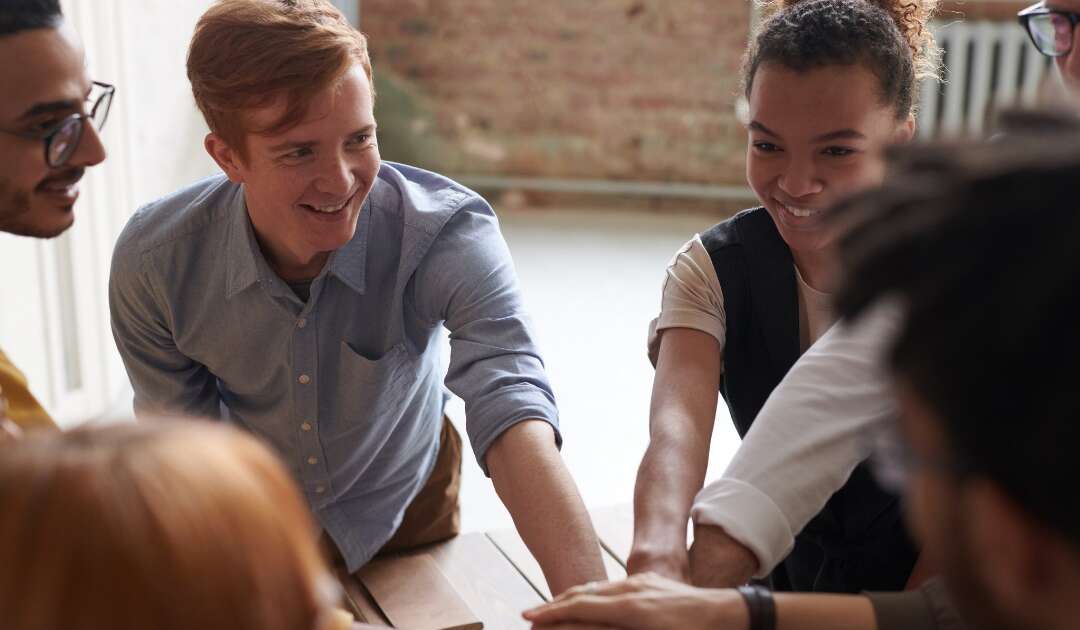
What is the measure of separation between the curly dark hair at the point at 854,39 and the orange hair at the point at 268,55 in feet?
2.08

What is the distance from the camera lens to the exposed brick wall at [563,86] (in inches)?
250

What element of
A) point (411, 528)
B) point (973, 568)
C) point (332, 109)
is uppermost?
point (332, 109)

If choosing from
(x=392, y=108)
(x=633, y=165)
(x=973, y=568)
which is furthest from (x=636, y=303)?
(x=973, y=568)

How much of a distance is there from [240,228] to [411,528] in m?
0.62

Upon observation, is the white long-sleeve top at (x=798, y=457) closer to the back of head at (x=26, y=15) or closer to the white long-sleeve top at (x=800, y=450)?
the white long-sleeve top at (x=800, y=450)

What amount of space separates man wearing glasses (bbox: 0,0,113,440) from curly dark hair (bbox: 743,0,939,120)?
3.22 ft

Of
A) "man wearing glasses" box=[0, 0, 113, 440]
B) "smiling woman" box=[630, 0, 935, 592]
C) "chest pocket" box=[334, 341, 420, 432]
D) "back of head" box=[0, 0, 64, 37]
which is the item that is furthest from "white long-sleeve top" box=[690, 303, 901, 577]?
"back of head" box=[0, 0, 64, 37]

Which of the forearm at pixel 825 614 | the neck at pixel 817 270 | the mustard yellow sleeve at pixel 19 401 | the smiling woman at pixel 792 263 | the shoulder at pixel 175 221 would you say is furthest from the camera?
the shoulder at pixel 175 221

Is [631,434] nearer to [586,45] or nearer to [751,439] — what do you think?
[751,439]

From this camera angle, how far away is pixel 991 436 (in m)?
0.68

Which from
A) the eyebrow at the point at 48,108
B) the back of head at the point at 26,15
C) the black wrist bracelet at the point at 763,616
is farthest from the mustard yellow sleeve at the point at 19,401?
the black wrist bracelet at the point at 763,616

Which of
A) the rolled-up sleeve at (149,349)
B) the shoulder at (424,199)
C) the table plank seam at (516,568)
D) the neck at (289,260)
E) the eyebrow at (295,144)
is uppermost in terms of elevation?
the eyebrow at (295,144)

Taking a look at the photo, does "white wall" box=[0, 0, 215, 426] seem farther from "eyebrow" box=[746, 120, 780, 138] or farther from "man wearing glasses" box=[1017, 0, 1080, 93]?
"man wearing glasses" box=[1017, 0, 1080, 93]

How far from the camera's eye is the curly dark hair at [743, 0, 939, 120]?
1.74 m
